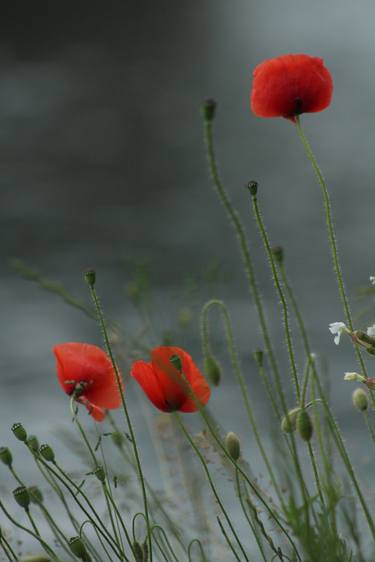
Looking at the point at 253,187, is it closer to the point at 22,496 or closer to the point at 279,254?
the point at 279,254

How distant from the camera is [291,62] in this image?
55cm

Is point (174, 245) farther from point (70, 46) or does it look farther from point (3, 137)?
point (70, 46)

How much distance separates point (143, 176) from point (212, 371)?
6.33 ft

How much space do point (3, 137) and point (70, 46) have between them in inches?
21.9

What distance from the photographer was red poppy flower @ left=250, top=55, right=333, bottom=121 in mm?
549

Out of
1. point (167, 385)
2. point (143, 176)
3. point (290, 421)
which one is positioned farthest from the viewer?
point (143, 176)

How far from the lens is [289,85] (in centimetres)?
55

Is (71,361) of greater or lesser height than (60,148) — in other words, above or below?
below

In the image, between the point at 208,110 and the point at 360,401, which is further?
the point at 360,401

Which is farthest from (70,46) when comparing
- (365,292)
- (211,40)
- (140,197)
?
(365,292)

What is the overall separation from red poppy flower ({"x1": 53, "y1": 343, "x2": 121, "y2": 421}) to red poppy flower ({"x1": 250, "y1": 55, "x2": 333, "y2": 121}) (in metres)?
0.16

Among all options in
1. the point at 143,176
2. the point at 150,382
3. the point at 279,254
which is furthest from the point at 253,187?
the point at 143,176

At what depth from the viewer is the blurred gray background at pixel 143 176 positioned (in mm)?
Answer: 1703

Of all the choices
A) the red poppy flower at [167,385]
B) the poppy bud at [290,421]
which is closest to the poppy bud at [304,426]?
the poppy bud at [290,421]
